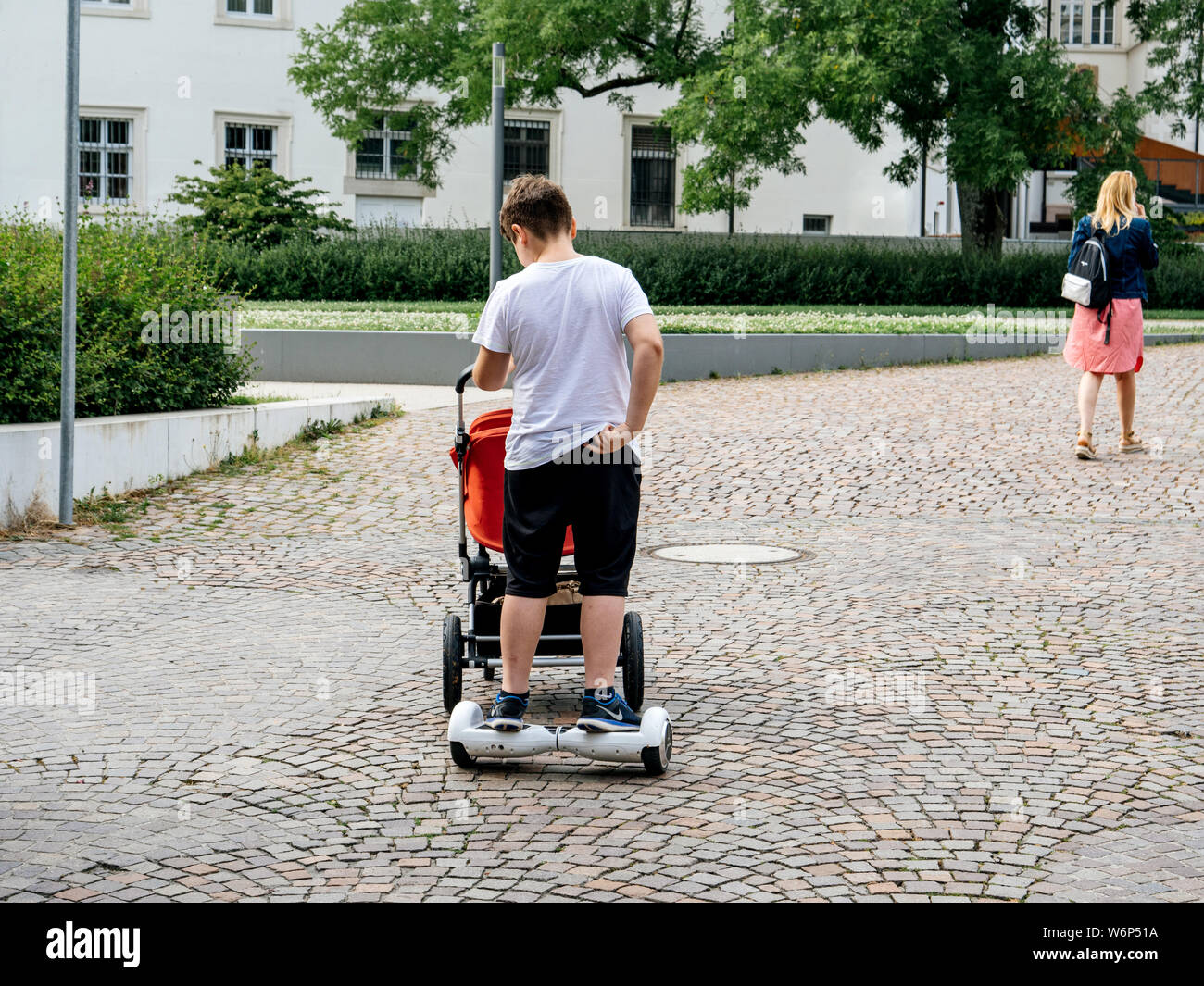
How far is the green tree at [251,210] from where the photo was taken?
2756cm

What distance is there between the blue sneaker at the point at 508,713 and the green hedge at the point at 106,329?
5705mm

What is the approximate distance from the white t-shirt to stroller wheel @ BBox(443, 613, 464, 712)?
2.88 ft

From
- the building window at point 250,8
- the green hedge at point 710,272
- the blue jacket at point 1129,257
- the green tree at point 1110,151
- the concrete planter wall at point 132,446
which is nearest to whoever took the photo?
the concrete planter wall at point 132,446

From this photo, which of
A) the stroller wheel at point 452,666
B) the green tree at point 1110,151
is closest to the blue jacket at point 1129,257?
the stroller wheel at point 452,666

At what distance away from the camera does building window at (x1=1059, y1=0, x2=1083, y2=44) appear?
54625 mm

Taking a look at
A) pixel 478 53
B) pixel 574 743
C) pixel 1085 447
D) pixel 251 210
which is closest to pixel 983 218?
pixel 478 53

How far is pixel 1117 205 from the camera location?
11758 mm

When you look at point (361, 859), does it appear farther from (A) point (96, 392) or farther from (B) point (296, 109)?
(B) point (296, 109)

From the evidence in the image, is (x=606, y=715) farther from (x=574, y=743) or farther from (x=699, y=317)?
(x=699, y=317)

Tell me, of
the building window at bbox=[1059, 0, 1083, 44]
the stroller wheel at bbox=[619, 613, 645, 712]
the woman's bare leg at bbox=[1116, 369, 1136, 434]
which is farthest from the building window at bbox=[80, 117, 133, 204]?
the building window at bbox=[1059, 0, 1083, 44]

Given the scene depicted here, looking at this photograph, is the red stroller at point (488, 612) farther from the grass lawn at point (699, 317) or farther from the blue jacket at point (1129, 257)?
the grass lawn at point (699, 317)

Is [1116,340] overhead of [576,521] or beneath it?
overhead

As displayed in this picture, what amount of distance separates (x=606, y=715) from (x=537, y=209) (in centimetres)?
163

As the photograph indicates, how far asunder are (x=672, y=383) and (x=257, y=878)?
1368 centimetres
